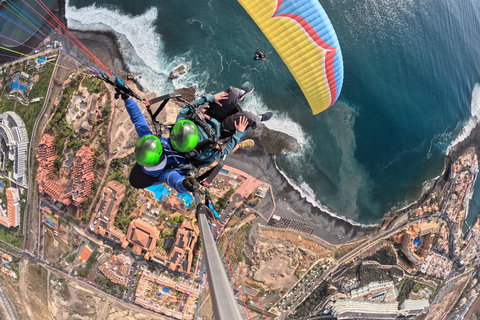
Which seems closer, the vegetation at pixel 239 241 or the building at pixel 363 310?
the vegetation at pixel 239 241

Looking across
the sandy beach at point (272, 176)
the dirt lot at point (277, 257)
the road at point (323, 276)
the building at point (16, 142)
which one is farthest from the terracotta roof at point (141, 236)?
the road at point (323, 276)

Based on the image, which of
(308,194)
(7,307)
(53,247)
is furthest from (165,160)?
(7,307)

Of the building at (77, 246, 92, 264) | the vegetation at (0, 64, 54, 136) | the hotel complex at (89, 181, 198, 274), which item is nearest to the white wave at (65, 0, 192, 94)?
the vegetation at (0, 64, 54, 136)

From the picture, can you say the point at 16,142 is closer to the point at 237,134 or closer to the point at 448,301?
the point at 237,134

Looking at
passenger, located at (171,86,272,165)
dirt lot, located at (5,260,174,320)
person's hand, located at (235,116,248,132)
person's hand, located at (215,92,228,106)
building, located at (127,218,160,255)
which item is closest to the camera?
passenger, located at (171,86,272,165)

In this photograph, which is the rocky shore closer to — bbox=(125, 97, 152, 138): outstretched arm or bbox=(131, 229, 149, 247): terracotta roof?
bbox=(131, 229, 149, 247): terracotta roof

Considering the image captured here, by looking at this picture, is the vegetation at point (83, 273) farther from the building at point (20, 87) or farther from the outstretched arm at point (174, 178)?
the outstretched arm at point (174, 178)

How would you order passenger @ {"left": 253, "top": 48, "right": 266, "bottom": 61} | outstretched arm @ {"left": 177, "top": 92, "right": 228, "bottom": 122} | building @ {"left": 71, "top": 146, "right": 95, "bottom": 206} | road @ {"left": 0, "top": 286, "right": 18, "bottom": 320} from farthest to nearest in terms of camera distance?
road @ {"left": 0, "top": 286, "right": 18, "bottom": 320}, building @ {"left": 71, "top": 146, "right": 95, "bottom": 206}, passenger @ {"left": 253, "top": 48, "right": 266, "bottom": 61}, outstretched arm @ {"left": 177, "top": 92, "right": 228, "bottom": 122}
